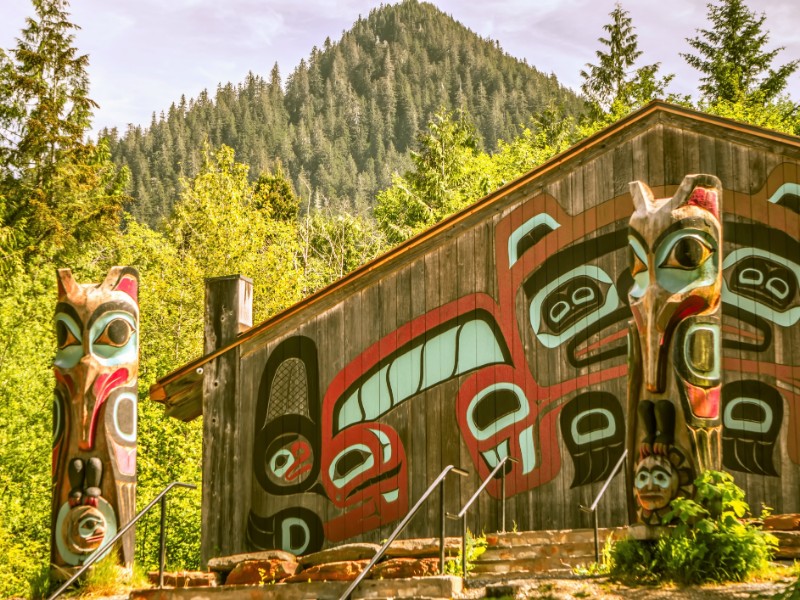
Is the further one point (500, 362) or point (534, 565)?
point (500, 362)

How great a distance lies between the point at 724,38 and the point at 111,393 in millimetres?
38157

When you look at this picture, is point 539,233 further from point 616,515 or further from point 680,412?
point 680,412

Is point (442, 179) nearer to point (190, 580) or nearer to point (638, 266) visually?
point (190, 580)

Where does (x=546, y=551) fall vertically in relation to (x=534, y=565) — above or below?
above

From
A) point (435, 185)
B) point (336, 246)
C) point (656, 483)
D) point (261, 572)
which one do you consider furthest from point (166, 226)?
point (656, 483)

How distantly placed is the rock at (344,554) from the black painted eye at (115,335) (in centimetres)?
334

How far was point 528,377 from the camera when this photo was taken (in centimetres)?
1363

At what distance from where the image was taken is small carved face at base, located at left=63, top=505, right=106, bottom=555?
1239 centimetres

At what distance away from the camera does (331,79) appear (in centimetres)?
18538

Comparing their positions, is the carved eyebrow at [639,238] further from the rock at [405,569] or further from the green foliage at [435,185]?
the green foliage at [435,185]

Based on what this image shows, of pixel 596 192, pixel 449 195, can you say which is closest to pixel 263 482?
pixel 596 192

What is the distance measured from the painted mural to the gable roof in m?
0.34

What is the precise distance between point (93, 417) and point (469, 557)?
4.63m

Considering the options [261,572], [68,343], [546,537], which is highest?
[68,343]
